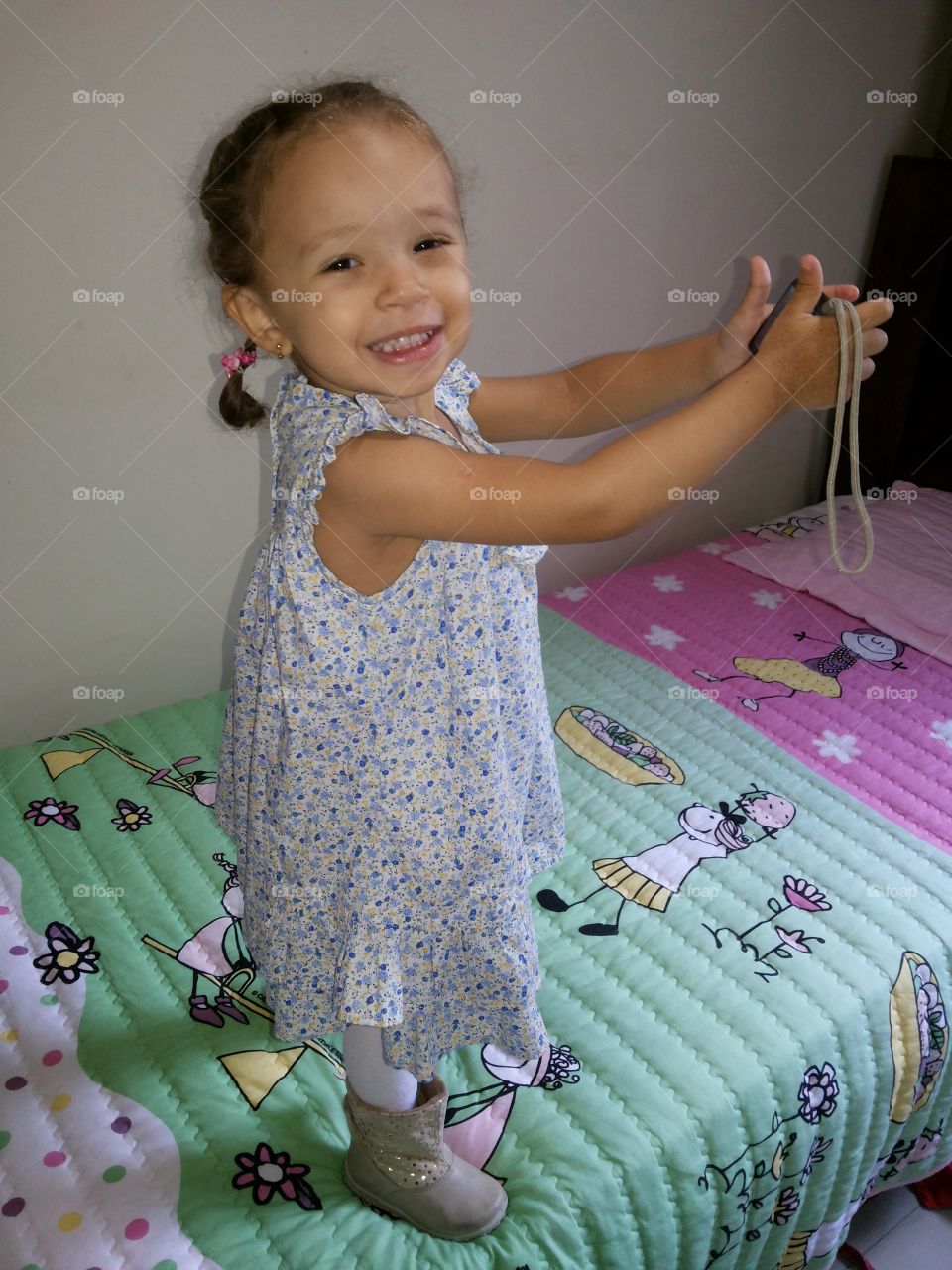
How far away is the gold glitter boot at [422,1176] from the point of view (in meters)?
0.98

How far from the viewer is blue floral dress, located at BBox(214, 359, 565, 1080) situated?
0.88m

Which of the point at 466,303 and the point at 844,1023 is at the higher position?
the point at 466,303

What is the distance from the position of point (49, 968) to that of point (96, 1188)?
31 centimetres

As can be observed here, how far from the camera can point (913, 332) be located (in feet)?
7.01

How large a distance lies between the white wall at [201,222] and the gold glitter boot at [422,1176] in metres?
0.97

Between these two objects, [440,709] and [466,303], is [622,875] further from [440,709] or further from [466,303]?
[466,303]

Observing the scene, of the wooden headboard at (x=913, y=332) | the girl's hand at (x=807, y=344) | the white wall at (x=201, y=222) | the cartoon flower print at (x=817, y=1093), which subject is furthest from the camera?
the wooden headboard at (x=913, y=332)

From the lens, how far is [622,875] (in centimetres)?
136

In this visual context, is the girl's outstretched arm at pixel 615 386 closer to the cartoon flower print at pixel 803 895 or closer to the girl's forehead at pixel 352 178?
the girl's forehead at pixel 352 178

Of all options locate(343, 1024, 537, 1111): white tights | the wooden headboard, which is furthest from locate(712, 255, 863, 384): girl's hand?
the wooden headboard

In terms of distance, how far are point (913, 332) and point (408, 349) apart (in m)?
1.64

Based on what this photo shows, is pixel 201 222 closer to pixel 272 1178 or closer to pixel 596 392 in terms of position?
pixel 596 392

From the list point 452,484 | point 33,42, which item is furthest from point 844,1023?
point 33,42

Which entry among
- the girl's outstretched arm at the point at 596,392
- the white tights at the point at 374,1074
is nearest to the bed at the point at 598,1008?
the white tights at the point at 374,1074
